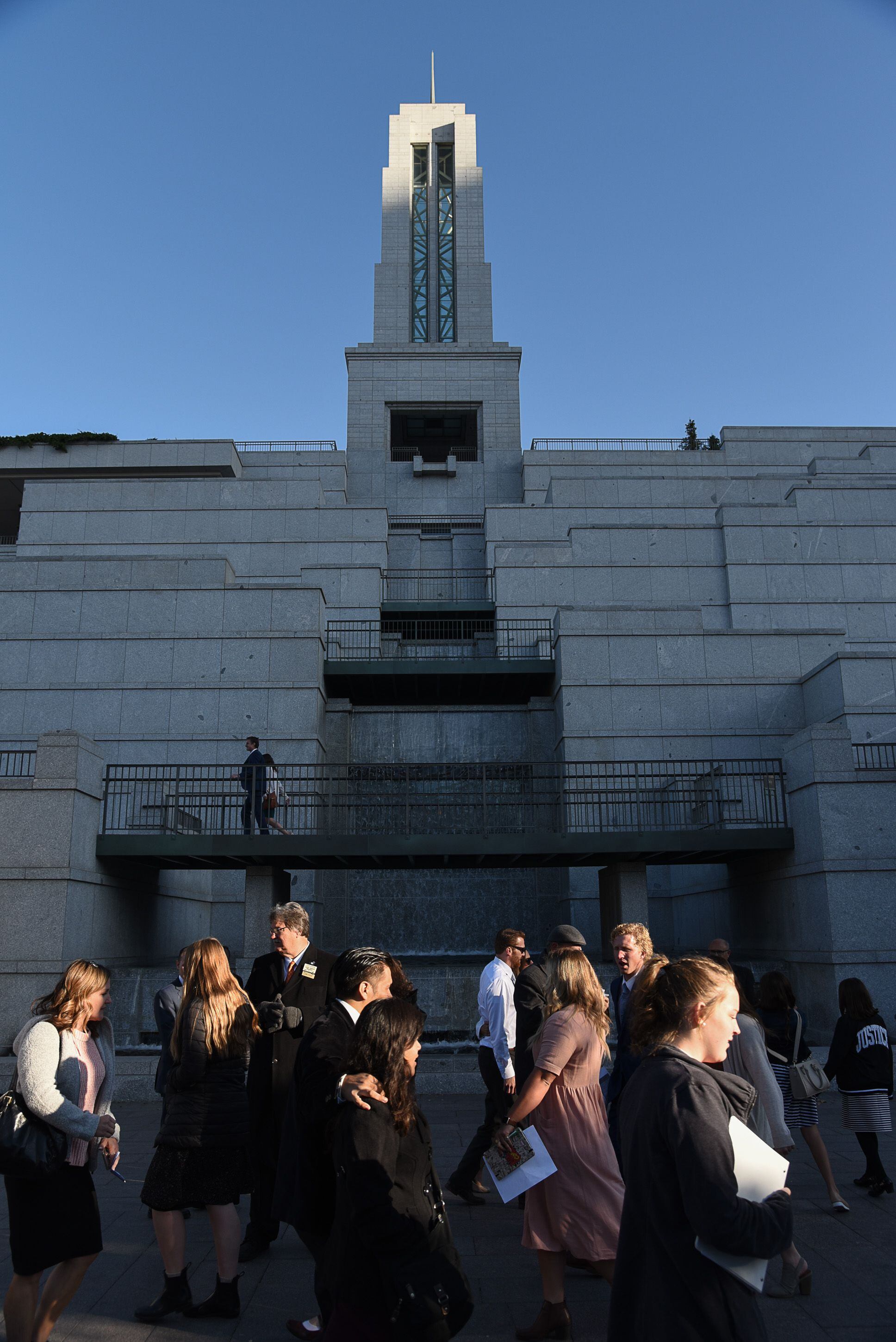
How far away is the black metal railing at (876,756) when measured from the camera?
1545 cm

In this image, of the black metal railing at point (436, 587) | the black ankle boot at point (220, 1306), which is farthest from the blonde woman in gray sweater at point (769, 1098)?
the black metal railing at point (436, 587)

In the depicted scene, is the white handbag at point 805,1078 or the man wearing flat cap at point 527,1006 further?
the man wearing flat cap at point 527,1006

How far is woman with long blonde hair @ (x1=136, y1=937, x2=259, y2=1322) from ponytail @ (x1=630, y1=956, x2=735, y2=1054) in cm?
263

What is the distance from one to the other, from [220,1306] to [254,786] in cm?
1081

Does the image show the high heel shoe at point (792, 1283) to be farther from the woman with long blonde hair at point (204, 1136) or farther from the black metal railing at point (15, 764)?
the black metal railing at point (15, 764)

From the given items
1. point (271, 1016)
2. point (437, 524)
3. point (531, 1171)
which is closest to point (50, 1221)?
point (271, 1016)

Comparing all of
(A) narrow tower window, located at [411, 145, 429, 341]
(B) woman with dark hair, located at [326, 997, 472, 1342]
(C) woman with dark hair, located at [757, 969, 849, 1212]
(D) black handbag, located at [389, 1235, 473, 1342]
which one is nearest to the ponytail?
(B) woman with dark hair, located at [326, 997, 472, 1342]

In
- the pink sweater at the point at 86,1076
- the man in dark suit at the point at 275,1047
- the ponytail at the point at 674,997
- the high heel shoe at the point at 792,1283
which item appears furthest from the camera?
the man in dark suit at the point at 275,1047

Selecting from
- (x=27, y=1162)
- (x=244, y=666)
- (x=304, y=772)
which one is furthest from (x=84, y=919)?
(x=27, y=1162)

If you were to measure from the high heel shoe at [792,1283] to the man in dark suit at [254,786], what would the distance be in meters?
11.1

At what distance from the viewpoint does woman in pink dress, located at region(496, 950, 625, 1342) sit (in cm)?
477

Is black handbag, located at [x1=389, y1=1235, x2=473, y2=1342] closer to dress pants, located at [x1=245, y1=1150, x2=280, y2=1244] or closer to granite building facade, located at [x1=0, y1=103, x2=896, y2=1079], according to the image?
dress pants, located at [x1=245, y1=1150, x2=280, y2=1244]

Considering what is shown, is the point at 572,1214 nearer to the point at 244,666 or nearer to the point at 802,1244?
the point at 802,1244

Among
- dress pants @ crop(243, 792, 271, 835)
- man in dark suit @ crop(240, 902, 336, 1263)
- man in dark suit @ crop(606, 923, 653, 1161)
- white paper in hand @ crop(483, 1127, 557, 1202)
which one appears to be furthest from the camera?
dress pants @ crop(243, 792, 271, 835)
